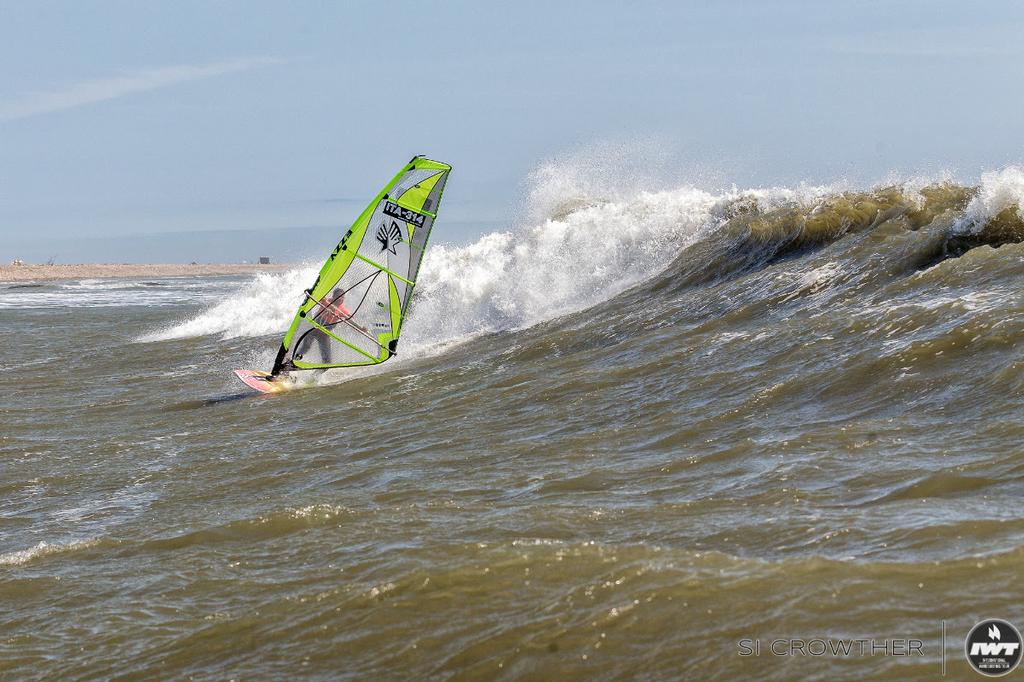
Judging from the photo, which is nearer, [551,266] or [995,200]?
[995,200]

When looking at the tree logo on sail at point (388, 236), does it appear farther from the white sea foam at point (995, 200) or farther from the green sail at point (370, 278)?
the white sea foam at point (995, 200)

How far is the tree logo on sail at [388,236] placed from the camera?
42.9ft

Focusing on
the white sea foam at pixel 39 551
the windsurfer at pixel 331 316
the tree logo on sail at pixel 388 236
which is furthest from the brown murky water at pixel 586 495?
the tree logo on sail at pixel 388 236

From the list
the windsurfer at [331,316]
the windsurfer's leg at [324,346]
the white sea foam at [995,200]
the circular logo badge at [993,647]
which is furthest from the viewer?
the windsurfer at [331,316]

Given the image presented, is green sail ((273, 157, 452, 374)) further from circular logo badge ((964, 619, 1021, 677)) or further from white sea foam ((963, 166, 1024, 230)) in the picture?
circular logo badge ((964, 619, 1021, 677))

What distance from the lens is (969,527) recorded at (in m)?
4.50

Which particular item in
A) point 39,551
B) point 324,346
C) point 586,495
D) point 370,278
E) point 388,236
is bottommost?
point 39,551

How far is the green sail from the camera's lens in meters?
13.0

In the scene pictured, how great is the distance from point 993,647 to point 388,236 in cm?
1027

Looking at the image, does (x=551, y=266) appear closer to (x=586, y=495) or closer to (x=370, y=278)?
(x=370, y=278)

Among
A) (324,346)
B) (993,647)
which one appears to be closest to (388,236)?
(324,346)

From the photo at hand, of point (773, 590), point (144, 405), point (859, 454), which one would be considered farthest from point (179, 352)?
point (773, 590)

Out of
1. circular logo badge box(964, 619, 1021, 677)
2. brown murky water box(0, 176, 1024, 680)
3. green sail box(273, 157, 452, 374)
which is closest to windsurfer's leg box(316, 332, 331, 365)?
green sail box(273, 157, 452, 374)

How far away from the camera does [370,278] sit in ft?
43.3
